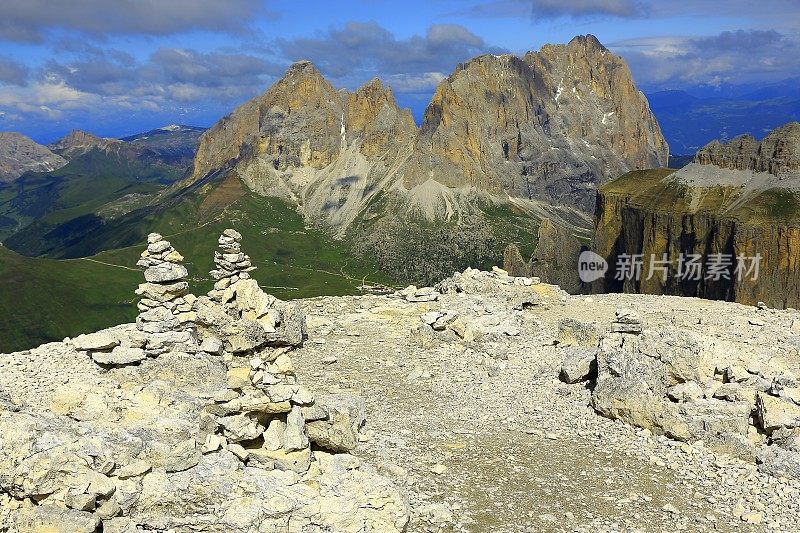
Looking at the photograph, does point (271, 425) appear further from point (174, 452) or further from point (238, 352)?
point (238, 352)

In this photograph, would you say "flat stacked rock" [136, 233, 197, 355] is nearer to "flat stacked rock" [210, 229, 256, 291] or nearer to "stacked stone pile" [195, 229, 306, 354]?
"stacked stone pile" [195, 229, 306, 354]

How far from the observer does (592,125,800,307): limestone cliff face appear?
381 ft

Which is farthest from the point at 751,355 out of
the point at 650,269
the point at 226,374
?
the point at 650,269

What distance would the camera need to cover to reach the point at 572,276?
189125mm

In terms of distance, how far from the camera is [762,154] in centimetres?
14600

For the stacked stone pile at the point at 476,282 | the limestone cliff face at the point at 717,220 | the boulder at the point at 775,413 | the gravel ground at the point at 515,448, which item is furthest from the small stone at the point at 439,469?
the limestone cliff face at the point at 717,220

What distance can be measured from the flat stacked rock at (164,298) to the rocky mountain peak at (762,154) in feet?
480

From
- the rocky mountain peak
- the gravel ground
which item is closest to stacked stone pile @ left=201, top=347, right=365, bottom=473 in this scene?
the gravel ground

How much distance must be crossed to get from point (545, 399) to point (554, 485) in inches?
278

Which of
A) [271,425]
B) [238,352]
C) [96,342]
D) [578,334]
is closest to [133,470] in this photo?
[271,425]

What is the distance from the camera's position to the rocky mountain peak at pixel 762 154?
5541 inches

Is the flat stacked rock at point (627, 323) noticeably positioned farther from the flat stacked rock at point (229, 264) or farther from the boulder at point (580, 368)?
the flat stacked rock at point (229, 264)

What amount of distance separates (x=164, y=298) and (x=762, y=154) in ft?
505

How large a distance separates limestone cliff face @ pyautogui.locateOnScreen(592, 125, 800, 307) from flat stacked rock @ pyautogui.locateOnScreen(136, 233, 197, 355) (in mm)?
110324
